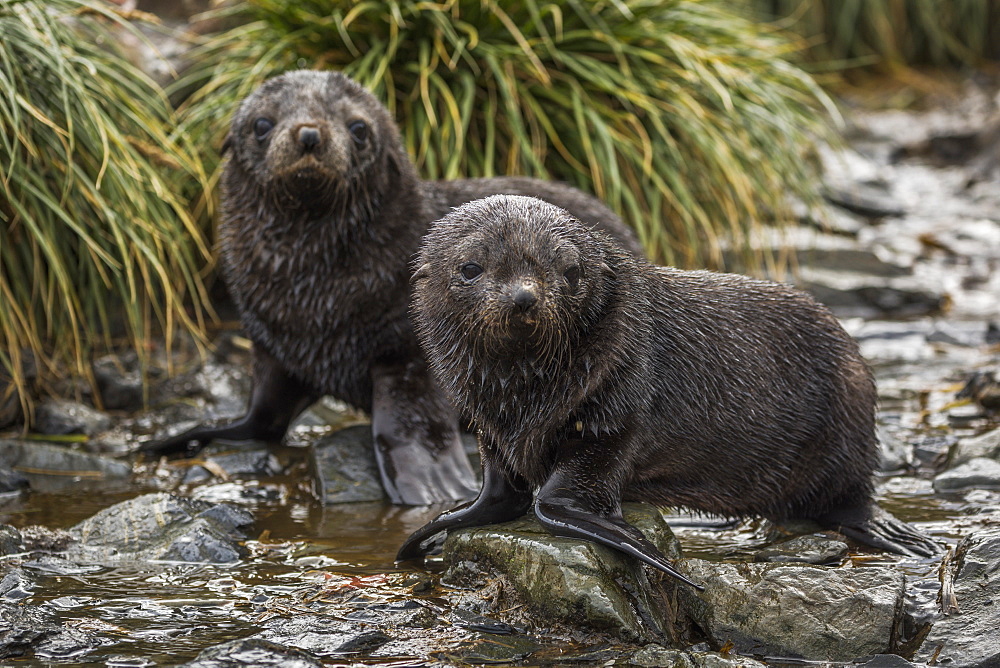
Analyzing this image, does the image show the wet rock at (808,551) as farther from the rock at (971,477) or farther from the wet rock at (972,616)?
the rock at (971,477)

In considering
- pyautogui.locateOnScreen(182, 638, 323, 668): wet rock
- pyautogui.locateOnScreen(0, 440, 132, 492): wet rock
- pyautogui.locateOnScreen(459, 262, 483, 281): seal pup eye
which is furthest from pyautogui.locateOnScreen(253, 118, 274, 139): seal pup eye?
pyautogui.locateOnScreen(182, 638, 323, 668): wet rock

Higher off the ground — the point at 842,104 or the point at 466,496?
the point at 842,104

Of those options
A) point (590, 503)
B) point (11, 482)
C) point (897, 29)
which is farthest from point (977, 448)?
point (897, 29)

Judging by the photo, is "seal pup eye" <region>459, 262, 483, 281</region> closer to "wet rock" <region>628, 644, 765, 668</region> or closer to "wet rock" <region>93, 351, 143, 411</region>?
"wet rock" <region>628, 644, 765, 668</region>

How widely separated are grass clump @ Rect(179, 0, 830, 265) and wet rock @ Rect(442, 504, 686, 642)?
3384 mm

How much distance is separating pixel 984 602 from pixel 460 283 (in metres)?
1.90

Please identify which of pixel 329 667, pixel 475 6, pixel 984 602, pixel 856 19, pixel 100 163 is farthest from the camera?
pixel 856 19

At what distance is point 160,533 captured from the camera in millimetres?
4746

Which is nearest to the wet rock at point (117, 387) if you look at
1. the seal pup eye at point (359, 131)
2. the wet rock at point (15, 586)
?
the seal pup eye at point (359, 131)

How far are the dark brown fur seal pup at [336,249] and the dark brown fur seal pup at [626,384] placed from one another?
1.25 m

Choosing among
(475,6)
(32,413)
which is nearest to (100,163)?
(32,413)

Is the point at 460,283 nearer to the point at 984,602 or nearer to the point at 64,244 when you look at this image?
the point at 984,602

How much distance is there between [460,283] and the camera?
13.5 feet

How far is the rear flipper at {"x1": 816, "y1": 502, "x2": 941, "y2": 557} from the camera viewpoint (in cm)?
454
